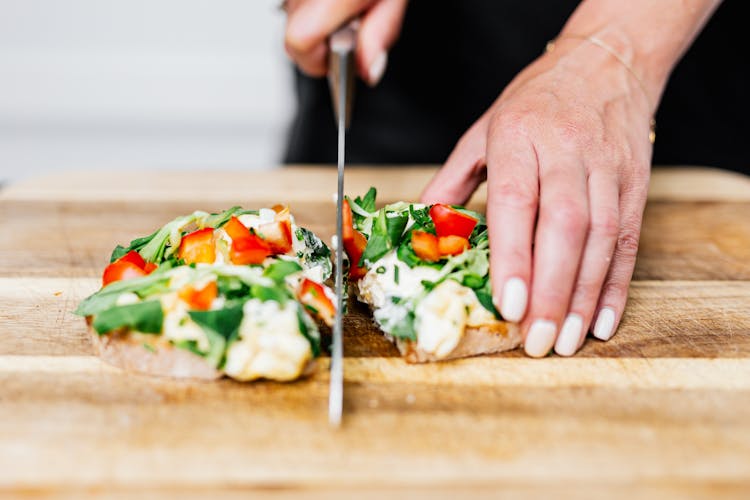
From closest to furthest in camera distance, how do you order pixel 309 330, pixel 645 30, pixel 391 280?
pixel 309 330 → pixel 391 280 → pixel 645 30

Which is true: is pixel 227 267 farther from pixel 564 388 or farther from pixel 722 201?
pixel 722 201

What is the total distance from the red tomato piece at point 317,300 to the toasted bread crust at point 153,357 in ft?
1.01

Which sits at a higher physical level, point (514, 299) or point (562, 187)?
point (562, 187)

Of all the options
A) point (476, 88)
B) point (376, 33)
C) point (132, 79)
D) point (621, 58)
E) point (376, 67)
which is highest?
point (621, 58)

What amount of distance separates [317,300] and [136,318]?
47 centimetres

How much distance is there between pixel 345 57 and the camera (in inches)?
104

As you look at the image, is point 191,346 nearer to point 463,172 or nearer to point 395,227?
point 395,227

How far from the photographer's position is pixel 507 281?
209 centimetres

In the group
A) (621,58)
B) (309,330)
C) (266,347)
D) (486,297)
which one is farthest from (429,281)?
(621,58)

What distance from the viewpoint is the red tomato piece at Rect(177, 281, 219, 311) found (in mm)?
2004

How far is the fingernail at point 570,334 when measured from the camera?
2.17 m

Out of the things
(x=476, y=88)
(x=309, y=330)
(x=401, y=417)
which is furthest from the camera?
(x=476, y=88)

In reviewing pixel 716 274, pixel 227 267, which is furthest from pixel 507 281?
pixel 716 274

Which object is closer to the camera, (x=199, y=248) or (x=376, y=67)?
(x=199, y=248)
